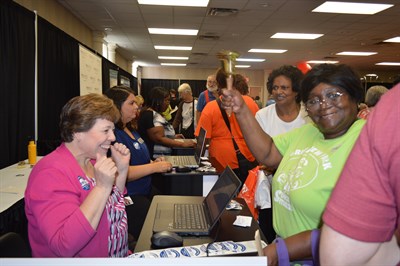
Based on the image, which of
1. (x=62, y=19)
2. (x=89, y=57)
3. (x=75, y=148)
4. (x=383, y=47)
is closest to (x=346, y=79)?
(x=75, y=148)

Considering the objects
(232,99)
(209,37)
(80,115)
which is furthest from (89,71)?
(232,99)

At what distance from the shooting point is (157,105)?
12.0 feet

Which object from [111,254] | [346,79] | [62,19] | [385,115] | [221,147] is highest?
[62,19]

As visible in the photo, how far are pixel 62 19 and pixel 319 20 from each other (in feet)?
15.6

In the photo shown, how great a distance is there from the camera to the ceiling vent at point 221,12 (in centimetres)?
570

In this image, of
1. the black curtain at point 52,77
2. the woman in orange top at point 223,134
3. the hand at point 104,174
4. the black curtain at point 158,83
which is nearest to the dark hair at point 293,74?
the woman in orange top at point 223,134

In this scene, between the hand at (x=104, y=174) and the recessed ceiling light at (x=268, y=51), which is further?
the recessed ceiling light at (x=268, y=51)

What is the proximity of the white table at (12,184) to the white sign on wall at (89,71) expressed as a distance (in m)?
2.58

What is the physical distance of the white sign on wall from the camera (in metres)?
5.41

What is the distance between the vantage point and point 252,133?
1.50 m

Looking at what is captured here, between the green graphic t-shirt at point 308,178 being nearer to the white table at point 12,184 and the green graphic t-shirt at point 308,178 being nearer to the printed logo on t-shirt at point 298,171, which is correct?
the printed logo on t-shirt at point 298,171

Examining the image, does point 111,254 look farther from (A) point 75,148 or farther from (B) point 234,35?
(B) point 234,35

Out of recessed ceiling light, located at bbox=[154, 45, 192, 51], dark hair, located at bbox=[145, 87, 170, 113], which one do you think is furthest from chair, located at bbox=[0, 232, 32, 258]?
recessed ceiling light, located at bbox=[154, 45, 192, 51]

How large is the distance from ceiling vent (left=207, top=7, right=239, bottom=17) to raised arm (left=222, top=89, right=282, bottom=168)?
466 centimetres
